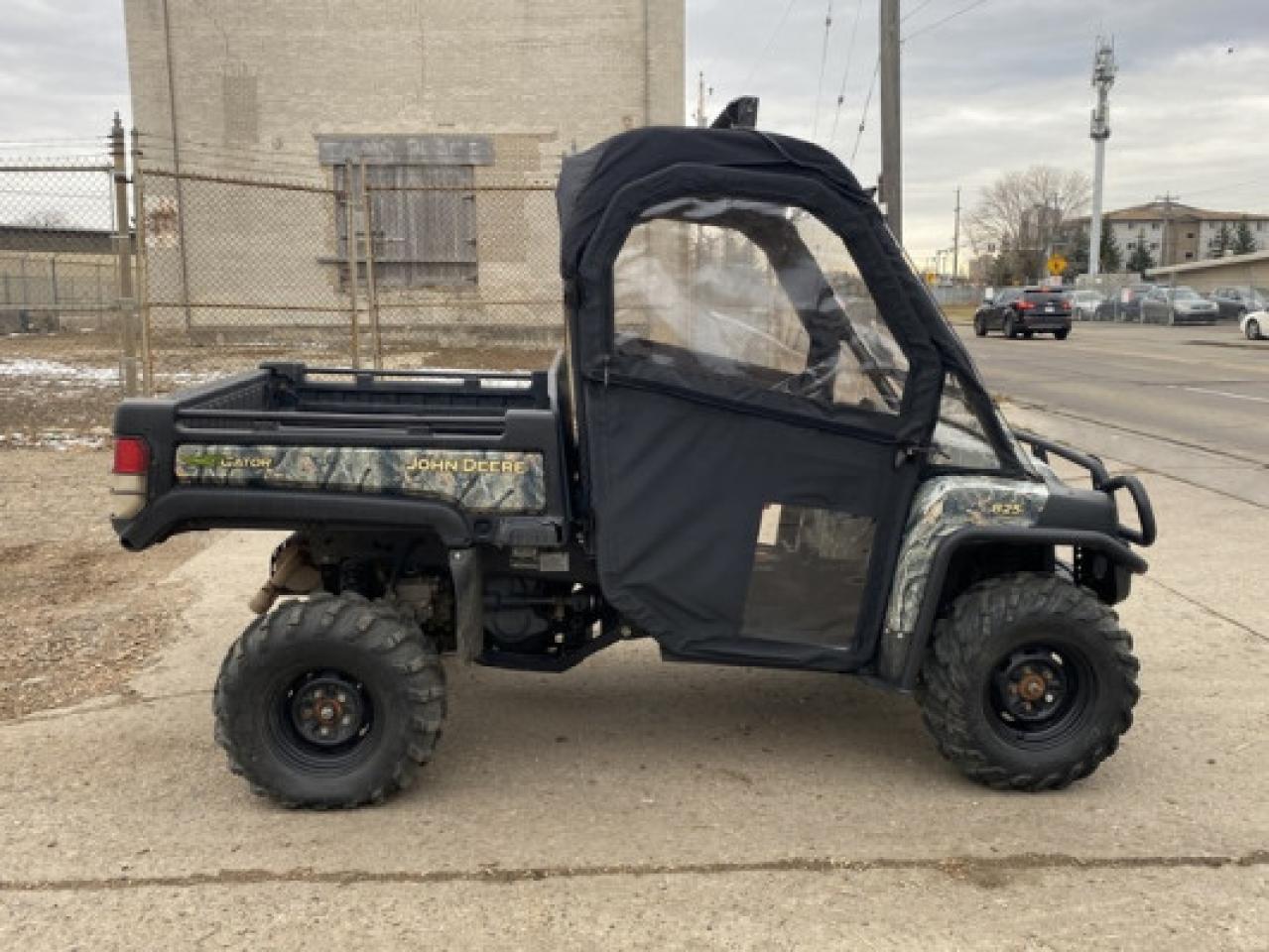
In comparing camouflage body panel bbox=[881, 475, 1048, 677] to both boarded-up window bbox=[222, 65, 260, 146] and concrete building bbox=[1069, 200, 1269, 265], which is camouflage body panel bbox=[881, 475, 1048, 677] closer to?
boarded-up window bbox=[222, 65, 260, 146]

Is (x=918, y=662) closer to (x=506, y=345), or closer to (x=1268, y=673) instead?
(x=1268, y=673)

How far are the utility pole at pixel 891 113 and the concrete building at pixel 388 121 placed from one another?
7.63 metres

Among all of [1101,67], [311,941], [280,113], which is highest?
[1101,67]

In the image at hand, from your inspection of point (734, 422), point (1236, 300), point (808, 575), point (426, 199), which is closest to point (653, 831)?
point (808, 575)

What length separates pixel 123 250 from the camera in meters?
9.91

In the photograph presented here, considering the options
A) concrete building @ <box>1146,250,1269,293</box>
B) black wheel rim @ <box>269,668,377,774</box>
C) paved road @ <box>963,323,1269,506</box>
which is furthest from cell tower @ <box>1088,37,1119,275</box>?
black wheel rim @ <box>269,668,377,774</box>

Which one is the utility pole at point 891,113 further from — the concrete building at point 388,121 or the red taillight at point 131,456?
the red taillight at point 131,456

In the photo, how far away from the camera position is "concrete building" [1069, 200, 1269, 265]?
125 m

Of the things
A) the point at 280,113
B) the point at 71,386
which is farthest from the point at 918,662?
the point at 280,113

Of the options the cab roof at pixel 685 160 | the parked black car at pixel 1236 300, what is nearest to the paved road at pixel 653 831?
the cab roof at pixel 685 160

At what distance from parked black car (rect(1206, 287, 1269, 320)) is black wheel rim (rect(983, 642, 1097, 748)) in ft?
154

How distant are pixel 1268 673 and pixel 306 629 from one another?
407 cm

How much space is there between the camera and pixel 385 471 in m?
3.51

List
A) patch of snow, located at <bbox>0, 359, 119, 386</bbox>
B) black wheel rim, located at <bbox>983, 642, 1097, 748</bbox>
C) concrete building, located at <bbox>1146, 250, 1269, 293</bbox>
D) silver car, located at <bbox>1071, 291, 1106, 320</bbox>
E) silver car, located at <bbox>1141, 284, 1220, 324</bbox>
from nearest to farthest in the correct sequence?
black wheel rim, located at <bbox>983, 642, 1097, 748</bbox> < patch of snow, located at <bbox>0, 359, 119, 386</bbox> < silver car, located at <bbox>1141, 284, 1220, 324</bbox> < silver car, located at <bbox>1071, 291, 1106, 320</bbox> < concrete building, located at <bbox>1146, 250, 1269, 293</bbox>
